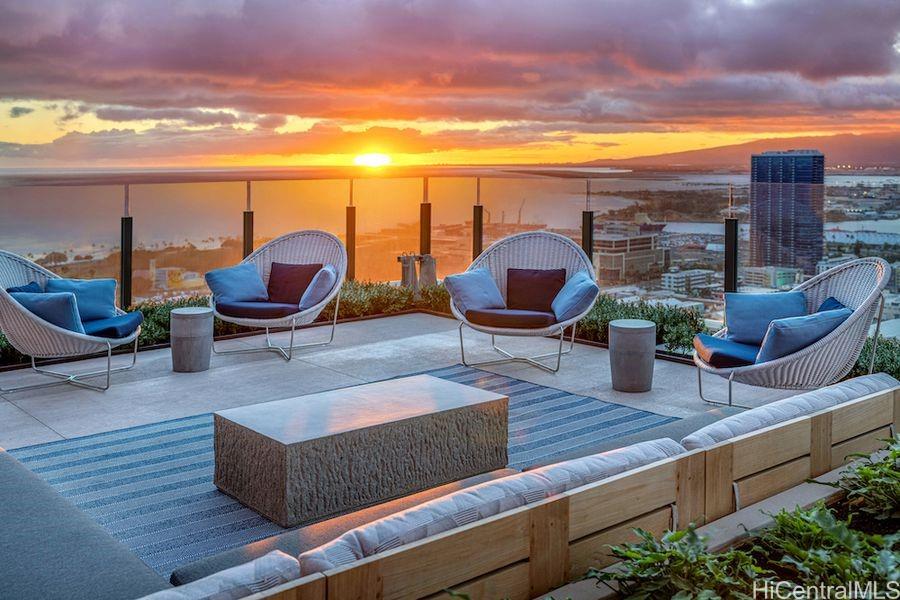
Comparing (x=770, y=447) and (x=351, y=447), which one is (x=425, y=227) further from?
(x=770, y=447)

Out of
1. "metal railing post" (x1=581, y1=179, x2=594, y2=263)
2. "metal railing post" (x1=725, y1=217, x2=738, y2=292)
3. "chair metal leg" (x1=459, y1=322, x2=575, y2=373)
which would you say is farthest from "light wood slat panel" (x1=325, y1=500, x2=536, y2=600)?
"metal railing post" (x1=581, y1=179, x2=594, y2=263)

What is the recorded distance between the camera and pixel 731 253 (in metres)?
7.07

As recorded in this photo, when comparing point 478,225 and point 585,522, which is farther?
point 478,225

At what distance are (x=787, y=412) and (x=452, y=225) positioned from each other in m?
6.46

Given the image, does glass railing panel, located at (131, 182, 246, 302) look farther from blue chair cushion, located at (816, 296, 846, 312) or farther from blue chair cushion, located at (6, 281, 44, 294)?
blue chair cushion, located at (816, 296, 846, 312)

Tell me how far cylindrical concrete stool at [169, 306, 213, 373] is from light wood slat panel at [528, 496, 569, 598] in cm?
435

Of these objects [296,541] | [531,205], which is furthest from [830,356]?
[531,205]

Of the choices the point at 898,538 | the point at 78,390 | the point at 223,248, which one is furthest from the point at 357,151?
the point at 898,538

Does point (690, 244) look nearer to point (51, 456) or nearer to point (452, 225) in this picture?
point (452, 225)

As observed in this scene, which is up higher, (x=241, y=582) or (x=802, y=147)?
(x=802, y=147)

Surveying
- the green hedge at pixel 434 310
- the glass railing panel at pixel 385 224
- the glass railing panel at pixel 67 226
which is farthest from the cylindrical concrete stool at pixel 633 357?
the glass railing panel at pixel 67 226

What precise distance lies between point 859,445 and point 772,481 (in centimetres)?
49

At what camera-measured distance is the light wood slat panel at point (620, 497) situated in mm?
2115

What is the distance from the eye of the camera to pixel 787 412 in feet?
9.01
